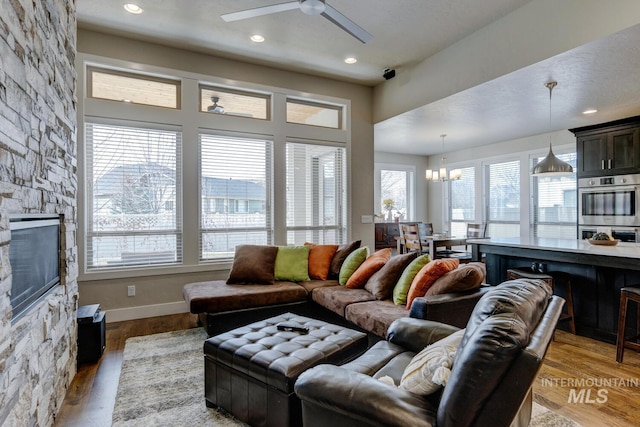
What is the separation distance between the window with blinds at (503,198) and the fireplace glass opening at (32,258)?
24.5ft

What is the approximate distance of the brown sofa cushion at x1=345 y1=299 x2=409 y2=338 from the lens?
2.58 metres

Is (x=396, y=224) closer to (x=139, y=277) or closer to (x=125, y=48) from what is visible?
(x=139, y=277)

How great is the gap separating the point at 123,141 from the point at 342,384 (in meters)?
3.87

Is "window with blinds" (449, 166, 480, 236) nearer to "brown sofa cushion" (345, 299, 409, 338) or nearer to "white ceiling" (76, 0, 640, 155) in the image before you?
"white ceiling" (76, 0, 640, 155)

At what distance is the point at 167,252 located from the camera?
4281 millimetres

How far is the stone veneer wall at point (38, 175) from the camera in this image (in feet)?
4.69

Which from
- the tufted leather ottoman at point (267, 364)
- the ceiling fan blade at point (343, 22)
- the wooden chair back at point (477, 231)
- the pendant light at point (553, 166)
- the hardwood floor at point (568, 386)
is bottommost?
the hardwood floor at point (568, 386)

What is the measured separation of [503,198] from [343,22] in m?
5.95

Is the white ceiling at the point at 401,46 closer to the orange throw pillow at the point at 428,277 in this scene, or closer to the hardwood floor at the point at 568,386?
the orange throw pillow at the point at 428,277

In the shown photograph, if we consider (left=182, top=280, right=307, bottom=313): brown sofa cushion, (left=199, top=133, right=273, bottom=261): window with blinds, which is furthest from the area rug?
(left=199, top=133, right=273, bottom=261): window with blinds

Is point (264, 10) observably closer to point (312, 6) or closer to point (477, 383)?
point (312, 6)

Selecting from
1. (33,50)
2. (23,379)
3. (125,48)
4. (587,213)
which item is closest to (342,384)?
(23,379)

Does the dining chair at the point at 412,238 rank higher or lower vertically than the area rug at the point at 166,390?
higher

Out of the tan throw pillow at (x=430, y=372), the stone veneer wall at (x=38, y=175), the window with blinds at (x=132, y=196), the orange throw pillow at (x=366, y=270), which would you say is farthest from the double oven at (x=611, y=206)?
the stone veneer wall at (x=38, y=175)
